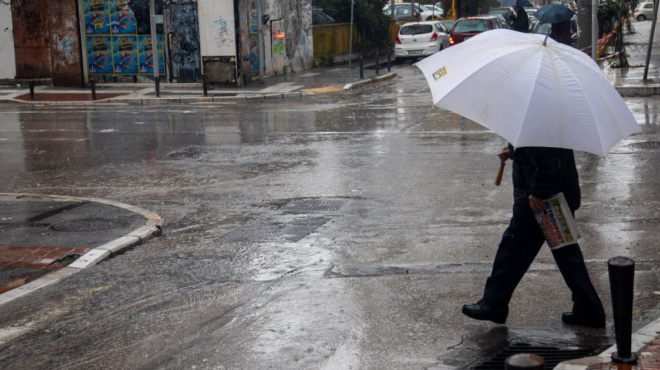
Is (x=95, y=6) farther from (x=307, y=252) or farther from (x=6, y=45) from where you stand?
(x=307, y=252)

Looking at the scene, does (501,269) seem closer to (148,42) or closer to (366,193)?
(366,193)

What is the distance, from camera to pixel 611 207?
400 inches

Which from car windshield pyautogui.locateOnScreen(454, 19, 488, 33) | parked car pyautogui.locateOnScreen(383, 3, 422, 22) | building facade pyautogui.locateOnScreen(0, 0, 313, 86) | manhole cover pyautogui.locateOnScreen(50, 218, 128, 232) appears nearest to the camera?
manhole cover pyautogui.locateOnScreen(50, 218, 128, 232)

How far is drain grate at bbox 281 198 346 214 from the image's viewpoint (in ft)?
34.6

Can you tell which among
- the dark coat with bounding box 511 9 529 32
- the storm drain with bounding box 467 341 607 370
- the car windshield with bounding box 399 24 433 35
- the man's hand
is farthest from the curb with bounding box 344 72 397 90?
the storm drain with bounding box 467 341 607 370

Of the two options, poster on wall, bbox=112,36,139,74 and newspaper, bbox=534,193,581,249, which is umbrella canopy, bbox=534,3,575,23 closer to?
poster on wall, bbox=112,36,139,74

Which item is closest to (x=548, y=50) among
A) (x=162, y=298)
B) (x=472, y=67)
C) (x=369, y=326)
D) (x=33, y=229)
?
(x=472, y=67)

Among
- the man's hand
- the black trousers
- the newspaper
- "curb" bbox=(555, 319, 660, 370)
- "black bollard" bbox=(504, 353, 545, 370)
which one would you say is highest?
"black bollard" bbox=(504, 353, 545, 370)

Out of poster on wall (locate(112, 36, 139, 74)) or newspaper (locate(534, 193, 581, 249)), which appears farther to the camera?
poster on wall (locate(112, 36, 139, 74))

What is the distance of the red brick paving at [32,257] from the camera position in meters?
8.38

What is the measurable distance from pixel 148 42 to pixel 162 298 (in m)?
23.0

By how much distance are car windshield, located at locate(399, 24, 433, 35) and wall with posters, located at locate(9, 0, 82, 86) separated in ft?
43.5

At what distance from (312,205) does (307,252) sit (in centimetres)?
216

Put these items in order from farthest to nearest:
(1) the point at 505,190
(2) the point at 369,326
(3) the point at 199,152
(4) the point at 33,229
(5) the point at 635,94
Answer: (5) the point at 635,94
(3) the point at 199,152
(1) the point at 505,190
(4) the point at 33,229
(2) the point at 369,326
